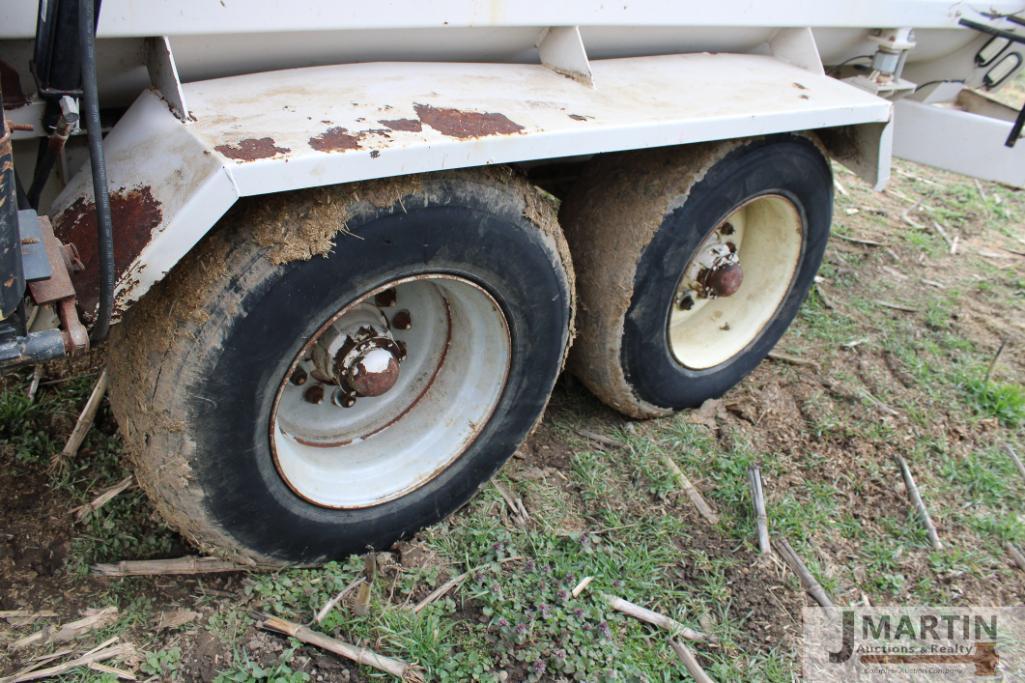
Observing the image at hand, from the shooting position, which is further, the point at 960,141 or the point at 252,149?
the point at 960,141

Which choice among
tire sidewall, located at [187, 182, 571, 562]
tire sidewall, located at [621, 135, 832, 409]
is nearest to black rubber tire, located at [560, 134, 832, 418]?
tire sidewall, located at [621, 135, 832, 409]

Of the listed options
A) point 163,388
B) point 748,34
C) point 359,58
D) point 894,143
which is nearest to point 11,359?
point 163,388

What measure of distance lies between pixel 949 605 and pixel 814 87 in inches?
64.7

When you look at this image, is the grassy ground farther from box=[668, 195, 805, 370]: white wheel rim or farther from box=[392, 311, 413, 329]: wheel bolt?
box=[392, 311, 413, 329]: wheel bolt

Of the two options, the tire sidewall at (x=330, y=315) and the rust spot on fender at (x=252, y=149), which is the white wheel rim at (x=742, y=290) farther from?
the rust spot on fender at (x=252, y=149)

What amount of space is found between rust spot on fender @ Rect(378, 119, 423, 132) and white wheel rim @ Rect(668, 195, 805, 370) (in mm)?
1484

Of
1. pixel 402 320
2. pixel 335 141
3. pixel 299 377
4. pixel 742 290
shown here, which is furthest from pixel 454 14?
pixel 742 290

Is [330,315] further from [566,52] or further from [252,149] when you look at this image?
[566,52]

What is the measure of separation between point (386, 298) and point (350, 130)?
732mm

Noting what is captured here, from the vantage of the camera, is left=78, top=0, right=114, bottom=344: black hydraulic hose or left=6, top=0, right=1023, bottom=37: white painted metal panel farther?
left=6, top=0, right=1023, bottom=37: white painted metal panel

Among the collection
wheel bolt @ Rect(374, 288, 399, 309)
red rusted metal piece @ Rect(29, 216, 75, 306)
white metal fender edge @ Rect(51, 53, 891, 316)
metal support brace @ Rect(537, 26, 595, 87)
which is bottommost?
wheel bolt @ Rect(374, 288, 399, 309)

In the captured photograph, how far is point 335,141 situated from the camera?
1631 millimetres

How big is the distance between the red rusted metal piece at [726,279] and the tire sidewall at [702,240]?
29 cm

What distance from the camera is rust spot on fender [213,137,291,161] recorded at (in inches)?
60.2
